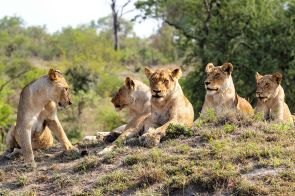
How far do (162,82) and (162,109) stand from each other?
412mm

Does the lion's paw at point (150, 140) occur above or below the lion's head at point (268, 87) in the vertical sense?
below

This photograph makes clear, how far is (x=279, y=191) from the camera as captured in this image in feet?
20.9

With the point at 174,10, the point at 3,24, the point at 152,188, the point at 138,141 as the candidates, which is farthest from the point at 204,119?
the point at 3,24

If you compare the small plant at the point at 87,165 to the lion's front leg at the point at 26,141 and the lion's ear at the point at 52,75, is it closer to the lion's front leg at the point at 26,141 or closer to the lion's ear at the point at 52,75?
the lion's front leg at the point at 26,141

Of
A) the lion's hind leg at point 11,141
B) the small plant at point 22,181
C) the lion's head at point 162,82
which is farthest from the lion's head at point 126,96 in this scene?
the small plant at point 22,181

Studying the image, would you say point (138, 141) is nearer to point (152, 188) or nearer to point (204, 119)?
point (204, 119)

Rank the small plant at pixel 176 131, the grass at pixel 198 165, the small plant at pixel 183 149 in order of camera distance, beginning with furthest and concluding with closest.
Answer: the small plant at pixel 176 131 → the small plant at pixel 183 149 → the grass at pixel 198 165

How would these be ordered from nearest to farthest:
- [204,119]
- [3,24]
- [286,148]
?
[286,148] < [204,119] < [3,24]

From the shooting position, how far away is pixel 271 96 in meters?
9.47

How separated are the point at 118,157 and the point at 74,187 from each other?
34.2 inches

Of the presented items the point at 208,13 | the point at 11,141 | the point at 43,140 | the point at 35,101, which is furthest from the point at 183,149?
the point at 208,13

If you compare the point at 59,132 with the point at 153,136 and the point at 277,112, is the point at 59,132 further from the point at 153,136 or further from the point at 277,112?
the point at 277,112

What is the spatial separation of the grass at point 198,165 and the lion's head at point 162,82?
45 centimetres

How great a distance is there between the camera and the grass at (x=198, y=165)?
6.72m
